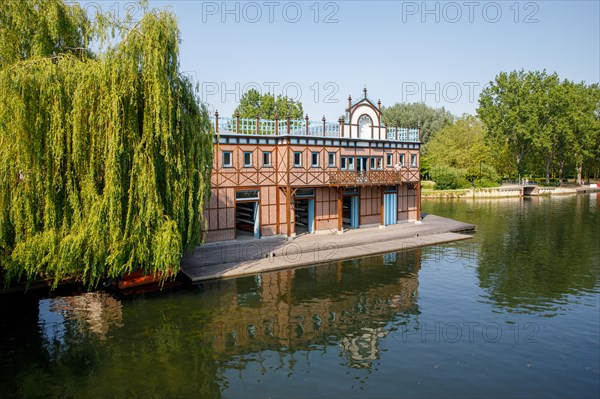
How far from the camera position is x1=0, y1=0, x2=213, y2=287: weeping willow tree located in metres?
15.8

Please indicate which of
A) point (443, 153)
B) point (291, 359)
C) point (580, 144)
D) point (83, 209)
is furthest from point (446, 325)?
point (580, 144)

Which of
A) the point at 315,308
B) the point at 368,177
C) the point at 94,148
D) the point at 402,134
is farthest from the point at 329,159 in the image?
the point at 94,148

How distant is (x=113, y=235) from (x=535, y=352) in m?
15.7

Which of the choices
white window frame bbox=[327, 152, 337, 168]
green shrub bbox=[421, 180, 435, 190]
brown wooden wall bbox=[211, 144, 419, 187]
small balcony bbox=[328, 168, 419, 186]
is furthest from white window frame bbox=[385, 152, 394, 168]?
green shrub bbox=[421, 180, 435, 190]

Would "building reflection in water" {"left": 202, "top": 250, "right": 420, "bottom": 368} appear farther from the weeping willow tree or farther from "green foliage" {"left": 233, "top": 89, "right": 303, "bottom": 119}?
"green foliage" {"left": 233, "top": 89, "right": 303, "bottom": 119}

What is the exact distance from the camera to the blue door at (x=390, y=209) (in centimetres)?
3434

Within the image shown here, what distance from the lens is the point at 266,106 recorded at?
6762 cm

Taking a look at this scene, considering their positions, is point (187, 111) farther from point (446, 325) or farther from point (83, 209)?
point (446, 325)

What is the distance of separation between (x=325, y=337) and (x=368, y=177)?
18.3 m

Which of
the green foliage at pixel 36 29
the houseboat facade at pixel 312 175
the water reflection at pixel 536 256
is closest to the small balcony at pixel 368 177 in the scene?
the houseboat facade at pixel 312 175

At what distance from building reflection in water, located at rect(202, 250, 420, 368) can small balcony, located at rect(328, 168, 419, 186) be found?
7.54m

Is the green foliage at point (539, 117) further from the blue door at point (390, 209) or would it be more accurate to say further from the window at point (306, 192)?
the window at point (306, 192)

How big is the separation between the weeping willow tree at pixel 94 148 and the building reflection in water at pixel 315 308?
383 cm

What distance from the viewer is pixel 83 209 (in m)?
16.8
